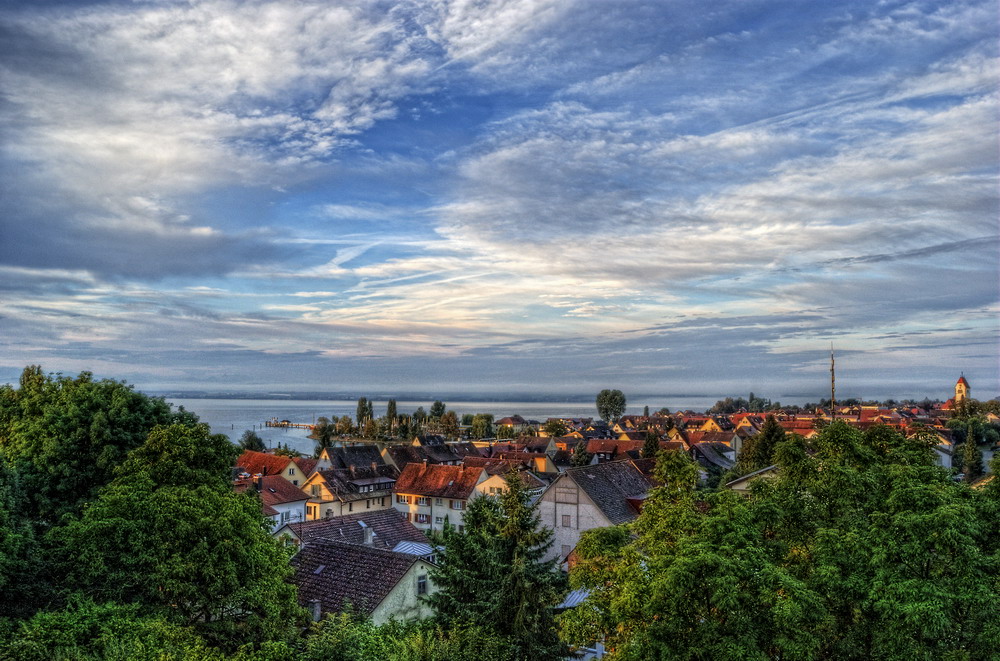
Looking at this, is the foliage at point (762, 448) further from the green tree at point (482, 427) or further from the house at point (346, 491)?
the green tree at point (482, 427)

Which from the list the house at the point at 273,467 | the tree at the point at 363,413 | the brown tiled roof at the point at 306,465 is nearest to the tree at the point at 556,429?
the tree at the point at 363,413

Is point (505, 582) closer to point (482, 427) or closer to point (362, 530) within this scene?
point (362, 530)

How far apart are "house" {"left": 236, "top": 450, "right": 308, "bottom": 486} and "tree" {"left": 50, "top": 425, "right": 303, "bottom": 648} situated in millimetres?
54248

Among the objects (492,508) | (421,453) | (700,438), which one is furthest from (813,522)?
(700,438)

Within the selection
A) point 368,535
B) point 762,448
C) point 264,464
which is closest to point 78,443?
point 368,535

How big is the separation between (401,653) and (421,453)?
242ft

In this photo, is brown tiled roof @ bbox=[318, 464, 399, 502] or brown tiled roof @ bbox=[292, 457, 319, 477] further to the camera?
brown tiled roof @ bbox=[292, 457, 319, 477]

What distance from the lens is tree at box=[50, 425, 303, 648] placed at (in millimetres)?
18359

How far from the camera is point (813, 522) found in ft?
49.0

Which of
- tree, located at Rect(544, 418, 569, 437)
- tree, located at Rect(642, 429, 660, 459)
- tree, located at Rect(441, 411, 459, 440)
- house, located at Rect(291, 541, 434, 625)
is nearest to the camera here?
house, located at Rect(291, 541, 434, 625)

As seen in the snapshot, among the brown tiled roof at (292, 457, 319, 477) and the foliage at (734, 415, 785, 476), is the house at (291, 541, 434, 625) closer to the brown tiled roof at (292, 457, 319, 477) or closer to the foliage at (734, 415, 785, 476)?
the foliage at (734, 415, 785, 476)

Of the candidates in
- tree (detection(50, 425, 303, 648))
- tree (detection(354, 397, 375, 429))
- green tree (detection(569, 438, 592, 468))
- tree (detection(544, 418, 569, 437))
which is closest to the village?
green tree (detection(569, 438, 592, 468))

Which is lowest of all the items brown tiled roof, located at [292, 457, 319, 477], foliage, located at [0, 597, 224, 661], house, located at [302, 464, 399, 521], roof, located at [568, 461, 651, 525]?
house, located at [302, 464, 399, 521]

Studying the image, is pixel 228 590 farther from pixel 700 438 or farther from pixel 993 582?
pixel 700 438
